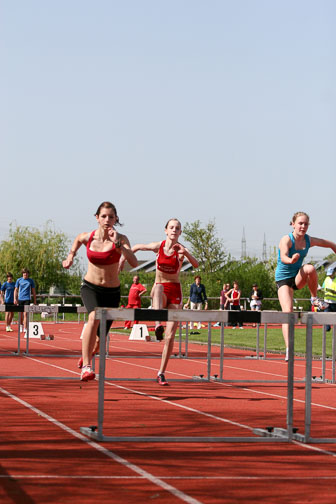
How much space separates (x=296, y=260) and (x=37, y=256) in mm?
67920

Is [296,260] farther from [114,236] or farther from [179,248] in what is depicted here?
[114,236]

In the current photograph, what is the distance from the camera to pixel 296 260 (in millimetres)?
9766

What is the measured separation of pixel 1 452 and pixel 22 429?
1.07 metres

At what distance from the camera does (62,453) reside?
18.9ft

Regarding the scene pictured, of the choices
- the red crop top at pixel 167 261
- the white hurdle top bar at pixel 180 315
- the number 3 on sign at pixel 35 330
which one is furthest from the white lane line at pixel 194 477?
the number 3 on sign at pixel 35 330

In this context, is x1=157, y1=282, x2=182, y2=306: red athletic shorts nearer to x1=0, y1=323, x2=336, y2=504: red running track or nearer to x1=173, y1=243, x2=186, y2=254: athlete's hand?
x1=173, y1=243, x2=186, y2=254: athlete's hand

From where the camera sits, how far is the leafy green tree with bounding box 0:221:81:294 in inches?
2995

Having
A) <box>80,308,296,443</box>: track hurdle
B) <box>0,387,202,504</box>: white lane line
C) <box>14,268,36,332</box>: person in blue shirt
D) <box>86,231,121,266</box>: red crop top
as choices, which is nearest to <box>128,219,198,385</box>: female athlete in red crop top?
<box>86,231,121,266</box>: red crop top

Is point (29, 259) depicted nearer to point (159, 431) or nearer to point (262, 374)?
point (262, 374)

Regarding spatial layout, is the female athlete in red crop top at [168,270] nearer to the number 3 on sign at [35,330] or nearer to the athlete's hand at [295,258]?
the athlete's hand at [295,258]

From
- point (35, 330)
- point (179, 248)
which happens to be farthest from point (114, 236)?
point (35, 330)

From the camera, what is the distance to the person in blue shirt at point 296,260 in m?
9.93

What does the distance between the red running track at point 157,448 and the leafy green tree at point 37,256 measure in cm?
6507

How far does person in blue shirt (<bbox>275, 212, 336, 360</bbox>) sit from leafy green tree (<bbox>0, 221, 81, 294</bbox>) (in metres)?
65.8
